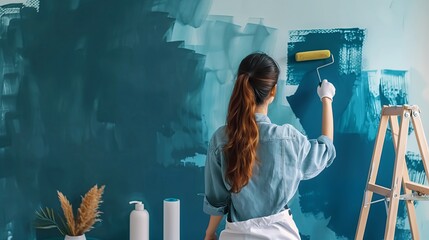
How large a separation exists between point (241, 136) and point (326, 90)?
58 cm

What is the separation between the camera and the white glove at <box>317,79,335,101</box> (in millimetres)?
1778

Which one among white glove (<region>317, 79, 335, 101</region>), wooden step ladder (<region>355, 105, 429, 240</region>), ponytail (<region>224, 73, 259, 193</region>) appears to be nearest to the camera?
ponytail (<region>224, 73, 259, 193</region>)

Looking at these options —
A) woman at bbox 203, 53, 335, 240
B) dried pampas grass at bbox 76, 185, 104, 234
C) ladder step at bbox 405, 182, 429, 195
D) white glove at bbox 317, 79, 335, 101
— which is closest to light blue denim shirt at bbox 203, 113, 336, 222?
woman at bbox 203, 53, 335, 240

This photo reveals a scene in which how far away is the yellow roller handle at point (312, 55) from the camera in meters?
1.87

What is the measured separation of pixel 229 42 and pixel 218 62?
0.09 metres

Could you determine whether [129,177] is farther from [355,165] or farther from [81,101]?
[355,165]

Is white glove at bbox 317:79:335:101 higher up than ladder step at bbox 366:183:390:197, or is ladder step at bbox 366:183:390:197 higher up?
white glove at bbox 317:79:335:101

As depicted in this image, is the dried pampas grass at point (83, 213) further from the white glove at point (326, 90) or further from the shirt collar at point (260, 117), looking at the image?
the white glove at point (326, 90)

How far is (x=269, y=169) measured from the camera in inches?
54.1

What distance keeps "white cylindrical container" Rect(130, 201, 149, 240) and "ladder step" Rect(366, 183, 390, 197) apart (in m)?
0.87

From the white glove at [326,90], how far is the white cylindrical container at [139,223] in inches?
32.5

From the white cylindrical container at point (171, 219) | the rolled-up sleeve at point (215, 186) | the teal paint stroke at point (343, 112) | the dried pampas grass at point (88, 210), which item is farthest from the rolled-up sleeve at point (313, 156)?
the dried pampas grass at point (88, 210)

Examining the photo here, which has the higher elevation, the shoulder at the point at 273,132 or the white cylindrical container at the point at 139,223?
the shoulder at the point at 273,132

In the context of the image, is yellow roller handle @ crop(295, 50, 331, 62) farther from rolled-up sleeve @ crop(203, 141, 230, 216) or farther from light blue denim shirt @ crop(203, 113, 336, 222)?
rolled-up sleeve @ crop(203, 141, 230, 216)
